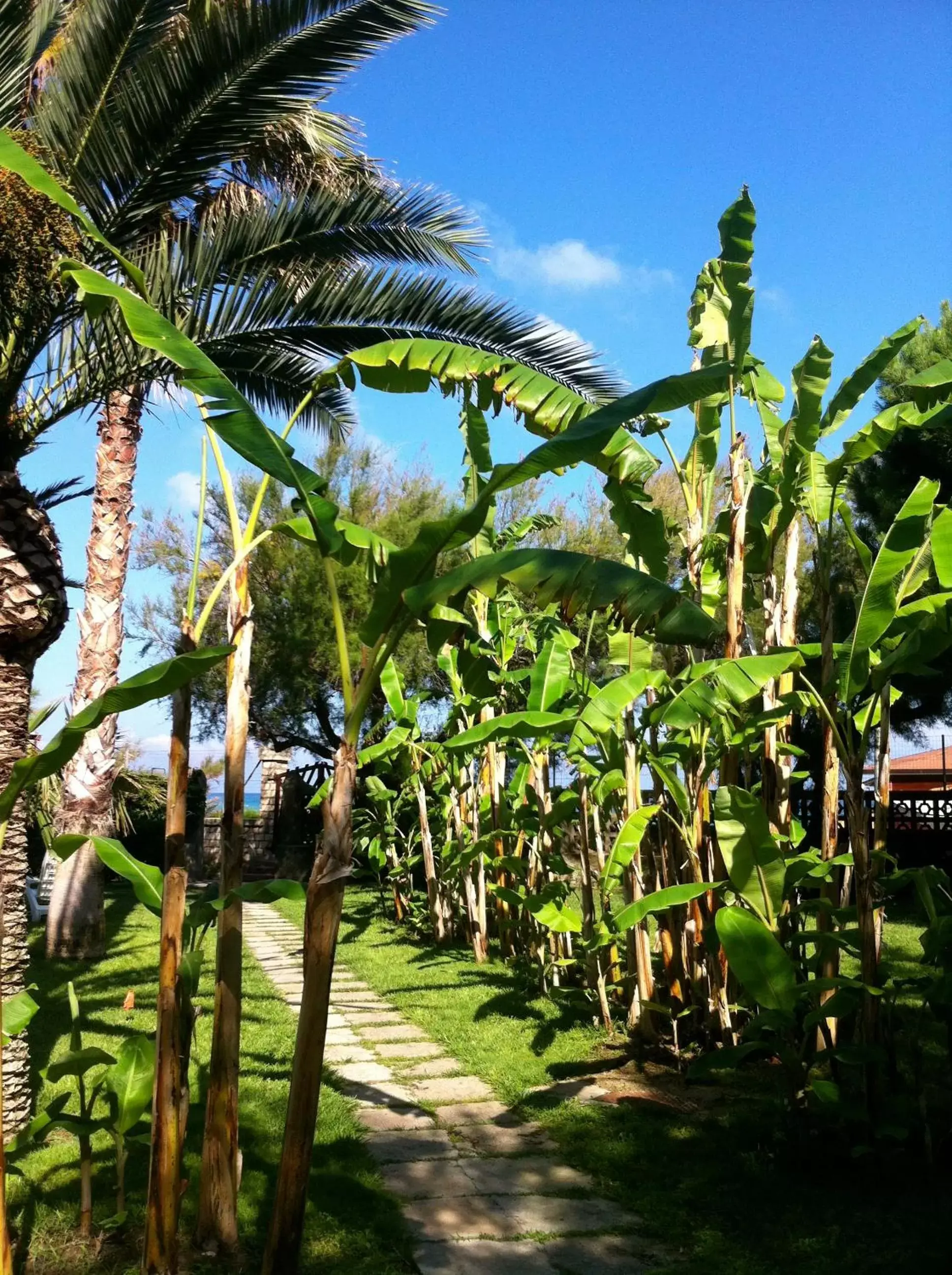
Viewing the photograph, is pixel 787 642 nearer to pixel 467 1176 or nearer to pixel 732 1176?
pixel 732 1176

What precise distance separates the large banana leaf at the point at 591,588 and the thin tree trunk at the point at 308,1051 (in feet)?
2.44

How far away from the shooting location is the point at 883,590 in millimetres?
3994

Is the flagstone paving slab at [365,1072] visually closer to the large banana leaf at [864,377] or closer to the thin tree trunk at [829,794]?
the thin tree trunk at [829,794]

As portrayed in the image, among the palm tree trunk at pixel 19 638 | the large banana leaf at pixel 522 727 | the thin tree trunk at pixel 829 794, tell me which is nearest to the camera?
the thin tree trunk at pixel 829 794

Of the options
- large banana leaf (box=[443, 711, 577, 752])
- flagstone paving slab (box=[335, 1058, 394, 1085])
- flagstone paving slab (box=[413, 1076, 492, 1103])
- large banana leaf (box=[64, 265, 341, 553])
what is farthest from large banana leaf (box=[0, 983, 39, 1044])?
flagstone paving slab (box=[335, 1058, 394, 1085])

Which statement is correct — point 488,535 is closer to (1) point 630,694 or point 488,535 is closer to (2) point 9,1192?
(1) point 630,694

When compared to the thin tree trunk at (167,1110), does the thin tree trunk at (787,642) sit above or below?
above

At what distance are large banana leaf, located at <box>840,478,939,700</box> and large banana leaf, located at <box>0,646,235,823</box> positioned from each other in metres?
2.44

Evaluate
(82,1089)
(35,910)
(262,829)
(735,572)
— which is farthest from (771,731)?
(262,829)

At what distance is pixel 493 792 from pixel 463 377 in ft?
16.1

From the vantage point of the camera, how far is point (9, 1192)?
3.74 m

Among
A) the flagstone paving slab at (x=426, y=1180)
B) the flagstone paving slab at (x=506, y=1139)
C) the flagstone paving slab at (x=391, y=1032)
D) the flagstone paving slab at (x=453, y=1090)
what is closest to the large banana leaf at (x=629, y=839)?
the flagstone paving slab at (x=506, y=1139)

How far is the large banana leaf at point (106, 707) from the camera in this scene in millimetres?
2529

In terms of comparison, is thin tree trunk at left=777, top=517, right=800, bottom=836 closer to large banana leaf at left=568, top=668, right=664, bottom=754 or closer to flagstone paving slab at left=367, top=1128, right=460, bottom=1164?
large banana leaf at left=568, top=668, right=664, bottom=754
